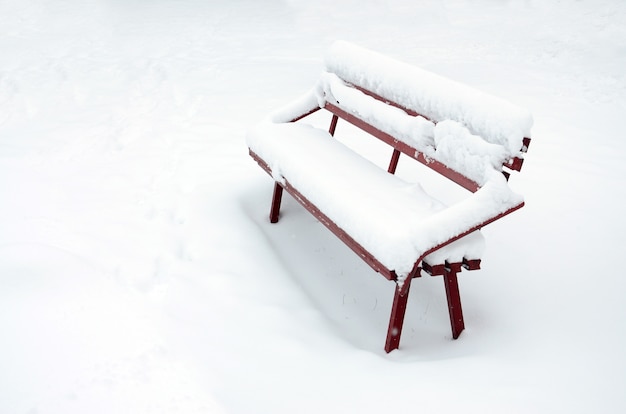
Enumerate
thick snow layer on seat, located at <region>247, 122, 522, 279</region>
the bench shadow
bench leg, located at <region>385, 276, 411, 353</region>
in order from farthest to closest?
the bench shadow, bench leg, located at <region>385, 276, 411, 353</region>, thick snow layer on seat, located at <region>247, 122, 522, 279</region>

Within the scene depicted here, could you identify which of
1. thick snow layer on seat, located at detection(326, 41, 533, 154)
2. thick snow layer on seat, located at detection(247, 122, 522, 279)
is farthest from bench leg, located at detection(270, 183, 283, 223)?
thick snow layer on seat, located at detection(326, 41, 533, 154)

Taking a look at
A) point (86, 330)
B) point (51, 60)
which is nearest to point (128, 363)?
point (86, 330)

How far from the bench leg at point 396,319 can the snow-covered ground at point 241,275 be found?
2.7 inches

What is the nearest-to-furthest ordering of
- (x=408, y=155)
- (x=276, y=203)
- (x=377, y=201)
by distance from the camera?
1. (x=377, y=201)
2. (x=408, y=155)
3. (x=276, y=203)

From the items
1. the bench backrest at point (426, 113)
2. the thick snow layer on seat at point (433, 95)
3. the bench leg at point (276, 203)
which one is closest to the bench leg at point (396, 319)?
the bench backrest at point (426, 113)

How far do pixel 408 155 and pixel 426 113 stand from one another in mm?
249

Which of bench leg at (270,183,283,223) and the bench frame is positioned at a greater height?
the bench frame

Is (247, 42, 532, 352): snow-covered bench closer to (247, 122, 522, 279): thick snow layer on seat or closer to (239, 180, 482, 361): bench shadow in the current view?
(247, 122, 522, 279): thick snow layer on seat

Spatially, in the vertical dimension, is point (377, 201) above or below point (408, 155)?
below

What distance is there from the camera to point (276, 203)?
12.7ft

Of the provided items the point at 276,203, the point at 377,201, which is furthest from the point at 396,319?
the point at 276,203

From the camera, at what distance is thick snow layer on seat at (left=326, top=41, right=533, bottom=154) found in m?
2.55

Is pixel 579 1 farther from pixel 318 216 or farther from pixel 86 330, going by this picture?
pixel 86 330

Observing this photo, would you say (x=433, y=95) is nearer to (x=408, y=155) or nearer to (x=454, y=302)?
(x=408, y=155)
